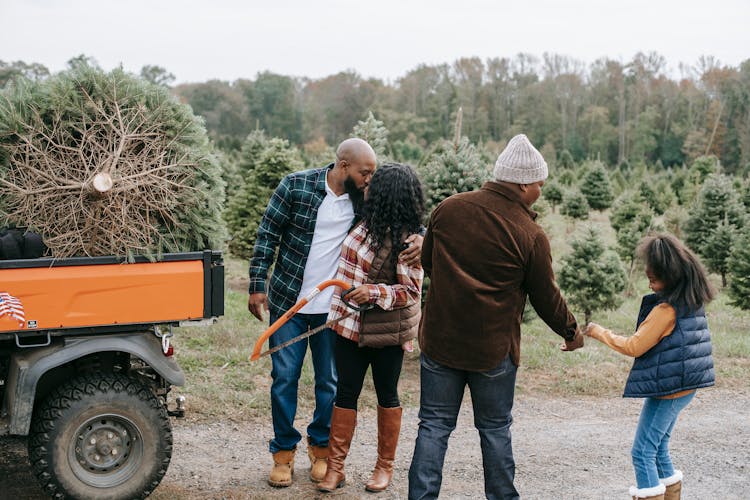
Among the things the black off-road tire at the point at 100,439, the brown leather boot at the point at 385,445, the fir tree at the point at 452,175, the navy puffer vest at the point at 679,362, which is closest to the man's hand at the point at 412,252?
the brown leather boot at the point at 385,445

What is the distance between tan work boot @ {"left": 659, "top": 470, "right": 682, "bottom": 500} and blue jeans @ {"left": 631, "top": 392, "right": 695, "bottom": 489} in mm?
83

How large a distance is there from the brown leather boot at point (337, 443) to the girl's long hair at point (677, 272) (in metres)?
1.86

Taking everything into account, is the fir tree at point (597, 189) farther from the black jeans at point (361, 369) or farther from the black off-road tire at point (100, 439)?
the black off-road tire at point (100, 439)

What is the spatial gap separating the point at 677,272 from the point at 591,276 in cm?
639

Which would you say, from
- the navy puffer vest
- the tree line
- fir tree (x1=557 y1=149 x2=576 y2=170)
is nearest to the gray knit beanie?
the navy puffer vest

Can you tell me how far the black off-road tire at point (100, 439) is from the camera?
3.86 meters

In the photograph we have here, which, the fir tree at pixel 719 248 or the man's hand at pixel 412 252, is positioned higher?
the man's hand at pixel 412 252

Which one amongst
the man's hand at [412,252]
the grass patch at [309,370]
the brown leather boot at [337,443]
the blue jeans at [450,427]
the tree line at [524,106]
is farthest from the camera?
the tree line at [524,106]

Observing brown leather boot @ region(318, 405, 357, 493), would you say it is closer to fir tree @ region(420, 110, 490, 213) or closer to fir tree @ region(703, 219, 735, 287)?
fir tree @ region(420, 110, 490, 213)

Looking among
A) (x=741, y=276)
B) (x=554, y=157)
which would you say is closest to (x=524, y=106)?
(x=554, y=157)

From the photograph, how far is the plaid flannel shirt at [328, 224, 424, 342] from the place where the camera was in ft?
13.5

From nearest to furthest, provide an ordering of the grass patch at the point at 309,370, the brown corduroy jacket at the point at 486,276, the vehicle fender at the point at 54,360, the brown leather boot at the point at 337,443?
1. the brown corduroy jacket at the point at 486,276
2. the vehicle fender at the point at 54,360
3. the brown leather boot at the point at 337,443
4. the grass patch at the point at 309,370

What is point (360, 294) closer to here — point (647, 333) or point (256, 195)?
point (647, 333)

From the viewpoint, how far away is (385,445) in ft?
14.6
